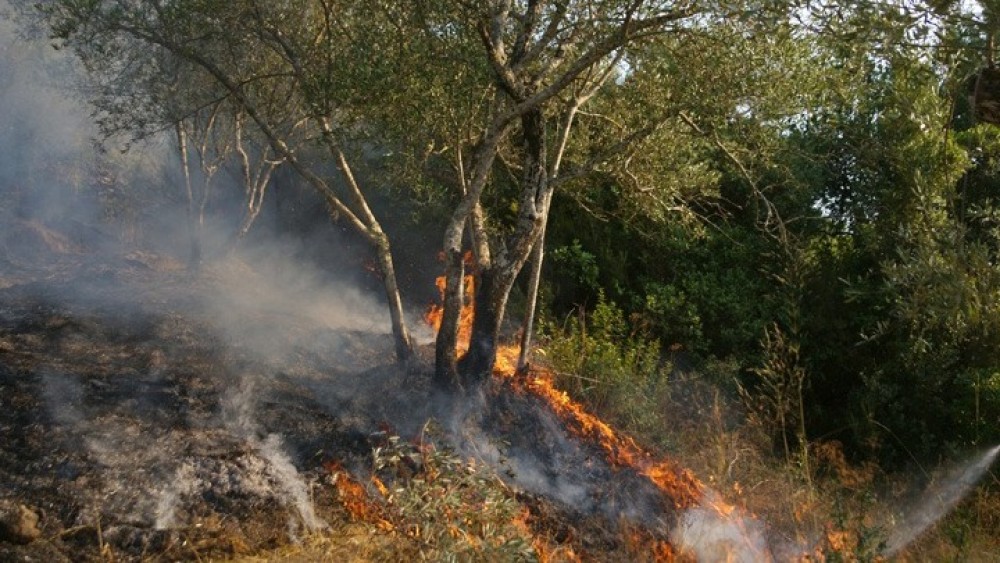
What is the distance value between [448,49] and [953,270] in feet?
16.4

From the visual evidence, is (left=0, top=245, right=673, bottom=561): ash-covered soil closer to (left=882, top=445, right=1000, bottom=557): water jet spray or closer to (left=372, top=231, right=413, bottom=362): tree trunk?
(left=372, top=231, right=413, bottom=362): tree trunk

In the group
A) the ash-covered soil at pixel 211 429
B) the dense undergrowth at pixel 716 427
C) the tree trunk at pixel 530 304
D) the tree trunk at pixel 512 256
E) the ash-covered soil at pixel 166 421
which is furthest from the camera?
the tree trunk at pixel 530 304

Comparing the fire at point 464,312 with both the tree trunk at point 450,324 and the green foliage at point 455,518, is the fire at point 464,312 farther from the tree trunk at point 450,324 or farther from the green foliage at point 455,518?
the green foliage at point 455,518

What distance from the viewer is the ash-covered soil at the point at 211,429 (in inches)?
239

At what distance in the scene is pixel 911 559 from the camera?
6.00 meters

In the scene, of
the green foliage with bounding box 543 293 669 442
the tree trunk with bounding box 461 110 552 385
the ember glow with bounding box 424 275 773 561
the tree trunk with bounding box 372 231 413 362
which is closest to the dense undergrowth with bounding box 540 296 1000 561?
the green foliage with bounding box 543 293 669 442

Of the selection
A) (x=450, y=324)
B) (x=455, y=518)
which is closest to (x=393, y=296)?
(x=450, y=324)

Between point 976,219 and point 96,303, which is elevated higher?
point 976,219

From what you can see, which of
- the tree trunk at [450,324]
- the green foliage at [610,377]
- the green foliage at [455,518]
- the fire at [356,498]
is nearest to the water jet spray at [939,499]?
the green foliage at [455,518]

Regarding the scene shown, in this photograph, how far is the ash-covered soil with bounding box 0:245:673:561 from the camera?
6.07 meters

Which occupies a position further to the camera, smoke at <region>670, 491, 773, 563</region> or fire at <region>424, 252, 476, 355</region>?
fire at <region>424, 252, 476, 355</region>

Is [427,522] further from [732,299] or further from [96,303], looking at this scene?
[732,299]

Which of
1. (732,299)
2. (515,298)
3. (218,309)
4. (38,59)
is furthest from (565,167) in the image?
(38,59)

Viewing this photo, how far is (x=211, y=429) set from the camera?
7.53m
